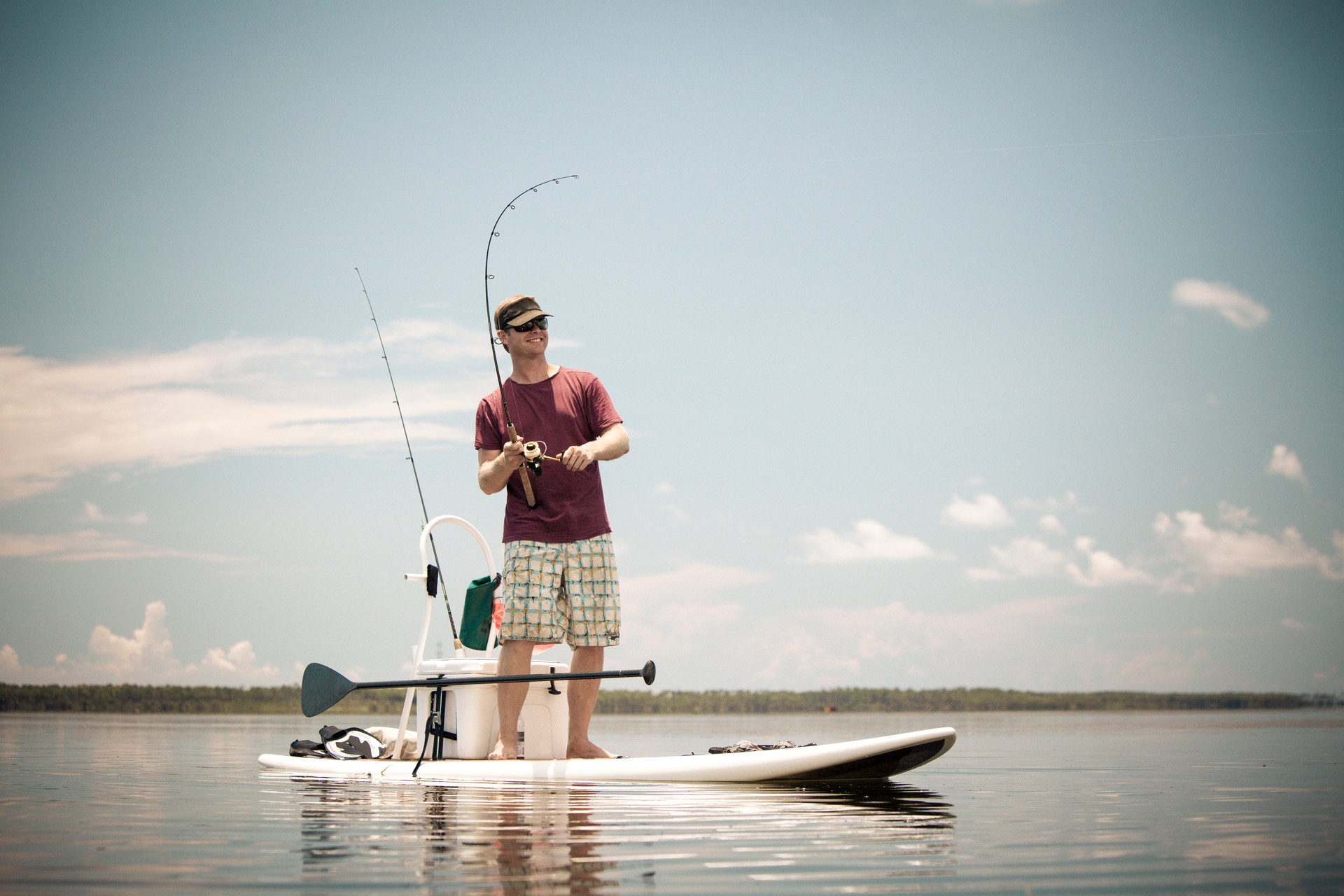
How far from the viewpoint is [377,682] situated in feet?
19.8

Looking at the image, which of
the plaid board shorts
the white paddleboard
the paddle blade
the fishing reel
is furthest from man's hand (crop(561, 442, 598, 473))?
the paddle blade

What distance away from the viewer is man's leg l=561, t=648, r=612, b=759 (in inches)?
228

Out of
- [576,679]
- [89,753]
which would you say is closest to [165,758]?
[89,753]

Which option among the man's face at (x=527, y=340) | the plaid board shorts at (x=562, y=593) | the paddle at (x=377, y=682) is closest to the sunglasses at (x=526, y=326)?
the man's face at (x=527, y=340)

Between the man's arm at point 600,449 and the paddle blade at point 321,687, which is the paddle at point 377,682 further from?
the man's arm at point 600,449

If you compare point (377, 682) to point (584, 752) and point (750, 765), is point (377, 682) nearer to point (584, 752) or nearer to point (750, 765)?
point (584, 752)

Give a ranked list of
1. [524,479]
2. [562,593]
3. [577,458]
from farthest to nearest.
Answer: [562,593]
[524,479]
[577,458]

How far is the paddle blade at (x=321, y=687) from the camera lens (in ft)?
20.7

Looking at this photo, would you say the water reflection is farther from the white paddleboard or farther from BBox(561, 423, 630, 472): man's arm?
BBox(561, 423, 630, 472): man's arm

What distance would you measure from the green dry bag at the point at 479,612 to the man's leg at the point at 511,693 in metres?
0.55

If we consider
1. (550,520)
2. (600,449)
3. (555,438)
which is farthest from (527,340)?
(550,520)

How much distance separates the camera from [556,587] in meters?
5.72

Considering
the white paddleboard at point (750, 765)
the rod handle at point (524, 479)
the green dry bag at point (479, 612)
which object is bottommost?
the white paddleboard at point (750, 765)

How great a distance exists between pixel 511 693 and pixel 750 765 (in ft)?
4.54
